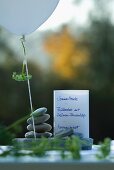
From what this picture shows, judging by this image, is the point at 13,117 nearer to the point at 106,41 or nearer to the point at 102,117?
the point at 102,117

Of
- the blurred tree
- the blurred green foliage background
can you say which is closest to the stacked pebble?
the blurred green foliage background

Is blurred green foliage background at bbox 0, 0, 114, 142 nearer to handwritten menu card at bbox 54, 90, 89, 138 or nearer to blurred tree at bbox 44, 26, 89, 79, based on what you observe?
blurred tree at bbox 44, 26, 89, 79

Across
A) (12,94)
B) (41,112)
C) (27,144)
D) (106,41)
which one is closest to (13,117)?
(12,94)

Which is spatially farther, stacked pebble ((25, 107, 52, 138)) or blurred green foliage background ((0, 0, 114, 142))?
blurred green foliage background ((0, 0, 114, 142))

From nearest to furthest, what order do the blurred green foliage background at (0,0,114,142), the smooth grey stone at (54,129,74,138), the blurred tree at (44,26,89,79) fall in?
the smooth grey stone at (54,129,74,138)
the blurred green foliage background at (0,0,114,142)
the blurred tree at (44,26,89,79)

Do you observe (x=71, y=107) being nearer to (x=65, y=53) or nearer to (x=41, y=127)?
(x=41, y=127)

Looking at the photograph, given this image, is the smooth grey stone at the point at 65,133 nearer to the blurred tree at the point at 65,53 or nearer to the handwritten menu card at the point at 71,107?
the handwritten menu card at the point at 71,107
